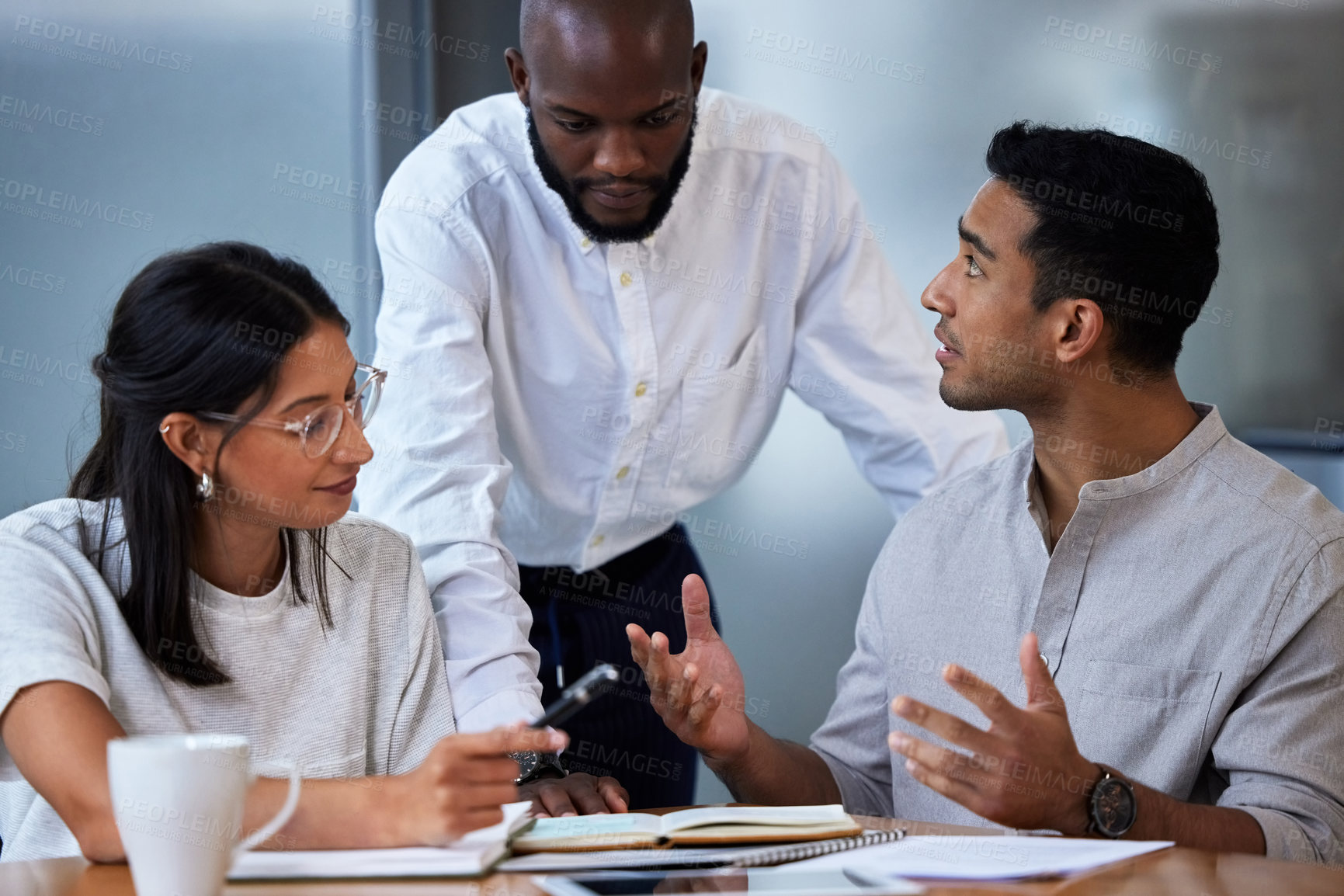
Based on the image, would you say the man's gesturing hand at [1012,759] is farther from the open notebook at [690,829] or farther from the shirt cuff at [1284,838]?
the shirt cuff at [1284,838]

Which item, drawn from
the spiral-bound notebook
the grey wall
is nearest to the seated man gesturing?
the spiral-bound notebook

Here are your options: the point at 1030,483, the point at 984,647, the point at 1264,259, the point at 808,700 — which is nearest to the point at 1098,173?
the point at 1030,483

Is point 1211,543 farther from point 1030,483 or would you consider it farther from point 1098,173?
point 1098,173

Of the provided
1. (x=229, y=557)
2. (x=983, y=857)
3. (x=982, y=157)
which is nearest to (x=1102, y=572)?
(x=983, y=857)

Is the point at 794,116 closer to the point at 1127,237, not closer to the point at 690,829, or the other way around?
the point at 1127,237

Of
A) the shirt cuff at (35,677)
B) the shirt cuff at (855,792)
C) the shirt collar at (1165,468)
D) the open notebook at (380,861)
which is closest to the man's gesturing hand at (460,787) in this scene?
the open notebook at (380,861)

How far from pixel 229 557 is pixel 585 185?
0.86m

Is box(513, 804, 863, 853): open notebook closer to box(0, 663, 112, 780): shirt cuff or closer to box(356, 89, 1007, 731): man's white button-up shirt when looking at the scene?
box(0, 663, 112, 780): shirt cuff

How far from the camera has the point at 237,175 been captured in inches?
114

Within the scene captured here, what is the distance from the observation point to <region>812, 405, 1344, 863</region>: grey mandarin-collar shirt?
151cm

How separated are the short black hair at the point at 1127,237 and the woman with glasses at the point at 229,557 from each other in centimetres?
90

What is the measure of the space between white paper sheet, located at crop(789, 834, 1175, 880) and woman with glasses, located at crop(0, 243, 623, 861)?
47 centimetres

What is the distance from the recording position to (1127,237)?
66.8 inches

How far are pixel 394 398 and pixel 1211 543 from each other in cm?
120
